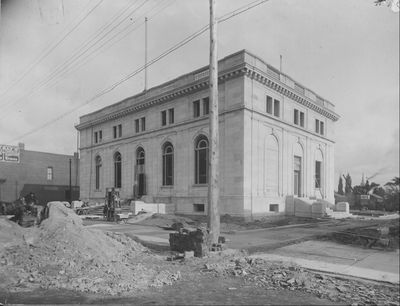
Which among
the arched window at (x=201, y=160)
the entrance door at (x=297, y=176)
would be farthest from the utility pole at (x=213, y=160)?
the entrance door at (x=297, y=176)

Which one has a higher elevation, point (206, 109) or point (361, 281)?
point (206, 109)

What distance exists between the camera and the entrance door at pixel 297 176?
28609 mm

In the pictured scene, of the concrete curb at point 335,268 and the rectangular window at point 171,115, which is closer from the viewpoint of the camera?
the concrete curb at point 335,268

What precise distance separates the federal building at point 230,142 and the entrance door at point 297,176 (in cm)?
8

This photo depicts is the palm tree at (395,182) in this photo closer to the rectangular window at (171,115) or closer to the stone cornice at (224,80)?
the stone cornice at (224,80)

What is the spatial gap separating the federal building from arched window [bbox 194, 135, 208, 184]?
0.08 metres

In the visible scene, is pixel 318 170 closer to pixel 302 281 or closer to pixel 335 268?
pixel 335 268

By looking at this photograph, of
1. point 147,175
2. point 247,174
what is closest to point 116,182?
point 147,175

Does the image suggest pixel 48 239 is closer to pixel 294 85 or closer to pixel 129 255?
pixel 129 255

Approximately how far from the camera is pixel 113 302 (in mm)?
5996

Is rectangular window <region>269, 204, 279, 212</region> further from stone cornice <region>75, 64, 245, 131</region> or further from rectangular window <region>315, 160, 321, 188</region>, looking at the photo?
stone cornice <region>75, 64, 245, 131</region>

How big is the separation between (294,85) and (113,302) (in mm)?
24468

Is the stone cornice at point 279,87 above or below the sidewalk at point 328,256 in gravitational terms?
above

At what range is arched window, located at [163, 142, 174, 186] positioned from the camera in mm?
29609
